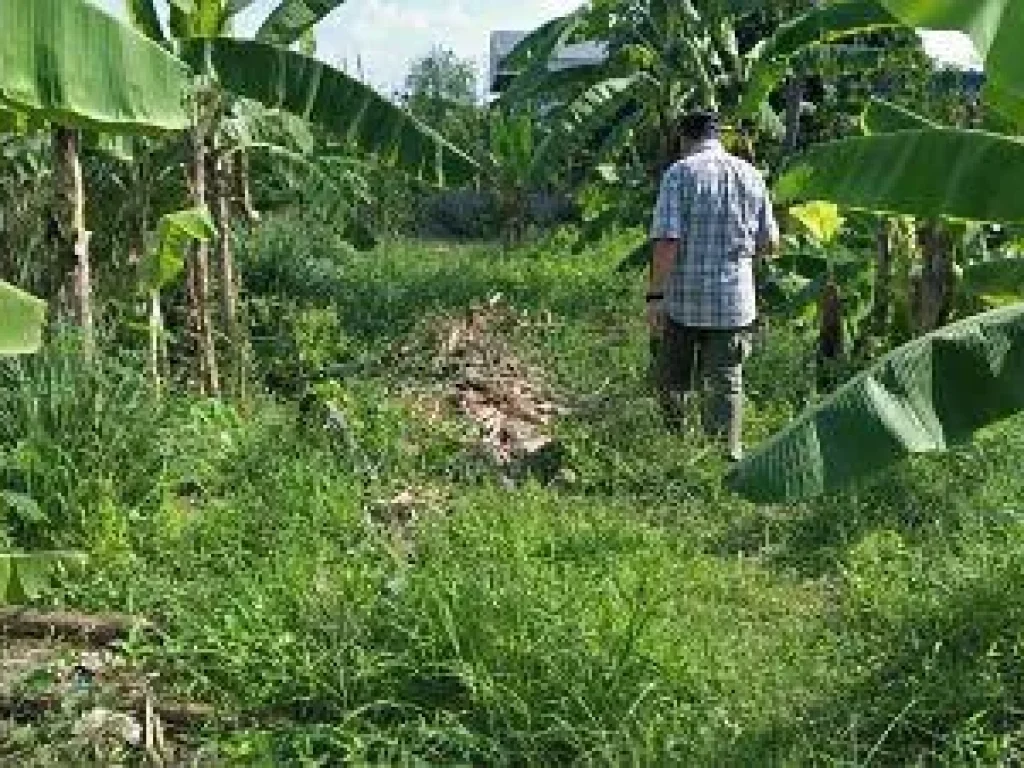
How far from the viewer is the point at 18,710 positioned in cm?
494

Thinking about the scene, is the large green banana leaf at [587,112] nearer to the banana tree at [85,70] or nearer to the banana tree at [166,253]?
the banana tree at [166,253]

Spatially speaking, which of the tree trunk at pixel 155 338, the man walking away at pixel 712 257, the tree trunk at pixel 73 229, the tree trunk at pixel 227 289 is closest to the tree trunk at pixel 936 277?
the man walking away at pixel 712 257

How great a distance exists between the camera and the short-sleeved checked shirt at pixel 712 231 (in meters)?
7.76

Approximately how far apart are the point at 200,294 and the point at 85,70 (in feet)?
15.5

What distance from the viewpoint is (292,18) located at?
780 cm

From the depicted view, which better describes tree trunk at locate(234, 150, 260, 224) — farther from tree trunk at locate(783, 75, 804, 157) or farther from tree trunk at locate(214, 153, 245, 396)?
tree trunk at locate(783, 75, 804, 157)

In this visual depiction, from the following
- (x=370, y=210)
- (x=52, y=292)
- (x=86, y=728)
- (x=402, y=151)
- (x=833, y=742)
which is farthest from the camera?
(x=370, y=210)

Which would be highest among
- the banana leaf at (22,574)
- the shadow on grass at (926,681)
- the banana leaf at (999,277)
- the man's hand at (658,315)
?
the banana leaf at (999,277)

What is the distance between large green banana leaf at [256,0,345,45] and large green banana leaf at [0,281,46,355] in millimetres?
3507

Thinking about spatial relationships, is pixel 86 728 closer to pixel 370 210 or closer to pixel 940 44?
pixel 940 44

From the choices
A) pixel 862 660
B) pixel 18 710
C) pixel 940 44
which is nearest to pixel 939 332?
pixel 862 660

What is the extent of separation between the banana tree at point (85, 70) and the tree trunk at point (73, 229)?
3.14 meters

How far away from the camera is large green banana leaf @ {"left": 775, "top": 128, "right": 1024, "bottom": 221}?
5.08 meters

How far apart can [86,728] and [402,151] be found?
10.0ft
